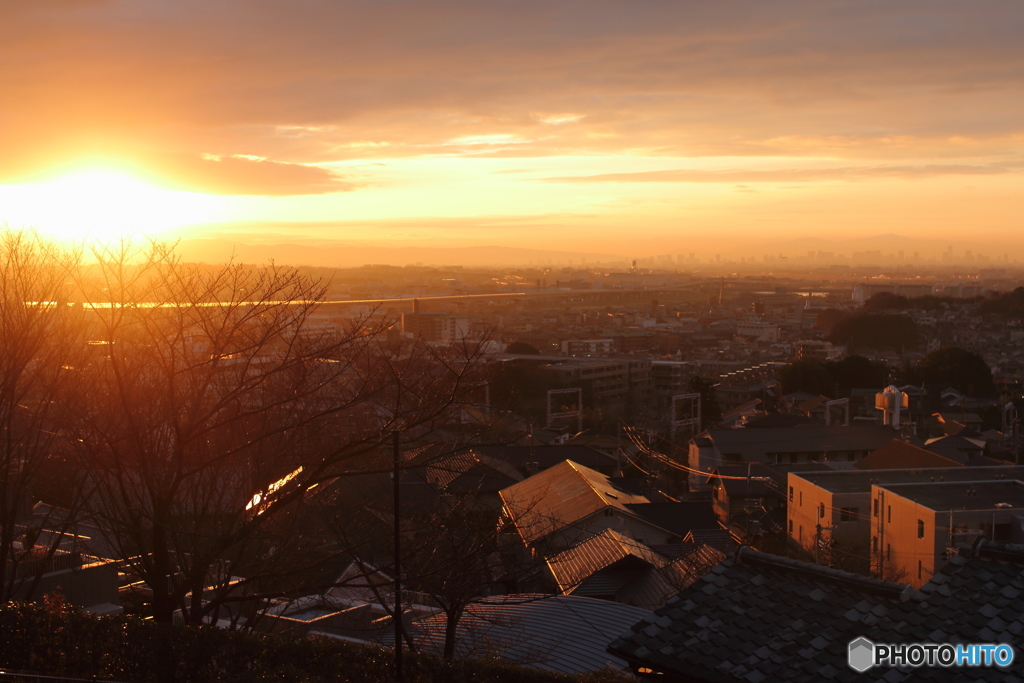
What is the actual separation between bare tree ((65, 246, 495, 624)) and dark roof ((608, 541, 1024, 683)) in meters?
1.22

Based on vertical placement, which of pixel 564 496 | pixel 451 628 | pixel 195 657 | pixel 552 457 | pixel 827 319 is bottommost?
pixel 827 319

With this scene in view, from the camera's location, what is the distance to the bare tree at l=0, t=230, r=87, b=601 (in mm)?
3887

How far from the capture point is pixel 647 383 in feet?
74.6

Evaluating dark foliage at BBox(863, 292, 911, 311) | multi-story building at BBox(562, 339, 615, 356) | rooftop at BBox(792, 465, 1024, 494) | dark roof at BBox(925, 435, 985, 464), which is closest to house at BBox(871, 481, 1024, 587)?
rooftop at BBox(792, 465, 1024, 494)

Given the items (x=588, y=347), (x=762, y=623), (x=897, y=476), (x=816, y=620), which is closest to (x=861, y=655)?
(x=816, y=620)

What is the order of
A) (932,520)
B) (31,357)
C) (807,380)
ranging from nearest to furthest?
(31,357) → (932,520) → (807,380)

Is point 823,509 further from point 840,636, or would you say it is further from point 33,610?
point 33,610

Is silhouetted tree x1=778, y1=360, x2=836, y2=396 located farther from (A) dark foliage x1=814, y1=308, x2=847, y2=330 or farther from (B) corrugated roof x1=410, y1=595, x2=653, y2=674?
(A) dark foliage x1=814, y1=308, x2=847, y2=330

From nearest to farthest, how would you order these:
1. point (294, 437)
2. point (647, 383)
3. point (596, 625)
Result: point (294, 437) < point (596, 625) < point (647, 383)

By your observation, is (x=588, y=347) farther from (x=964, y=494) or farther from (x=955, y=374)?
(x=964, y=494)

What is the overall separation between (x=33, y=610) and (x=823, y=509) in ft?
26.7

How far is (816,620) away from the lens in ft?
8.23

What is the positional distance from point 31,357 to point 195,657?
1.99m

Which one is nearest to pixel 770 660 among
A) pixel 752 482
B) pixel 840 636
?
pixel 840 636
